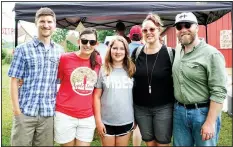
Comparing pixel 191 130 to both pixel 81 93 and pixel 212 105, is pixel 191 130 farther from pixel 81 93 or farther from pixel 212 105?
pixel 81 93

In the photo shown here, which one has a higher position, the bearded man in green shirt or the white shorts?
the bearded man in green shirt

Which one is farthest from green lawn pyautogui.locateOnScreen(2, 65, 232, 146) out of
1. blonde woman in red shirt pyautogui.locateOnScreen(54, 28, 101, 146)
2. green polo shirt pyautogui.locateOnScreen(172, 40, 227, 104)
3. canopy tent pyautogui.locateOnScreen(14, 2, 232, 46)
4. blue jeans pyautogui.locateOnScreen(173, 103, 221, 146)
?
green polo shirt pyautogui.locateOnScreen(172, 40, 227, 104)

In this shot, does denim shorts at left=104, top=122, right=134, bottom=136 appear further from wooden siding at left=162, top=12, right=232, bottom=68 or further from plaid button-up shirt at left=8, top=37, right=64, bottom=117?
→ wooden siding at left=162, top=12, right=232, bottom=68

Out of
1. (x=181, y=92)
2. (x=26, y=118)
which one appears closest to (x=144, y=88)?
(x=181, y=92)

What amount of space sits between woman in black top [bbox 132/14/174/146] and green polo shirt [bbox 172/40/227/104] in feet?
0.56

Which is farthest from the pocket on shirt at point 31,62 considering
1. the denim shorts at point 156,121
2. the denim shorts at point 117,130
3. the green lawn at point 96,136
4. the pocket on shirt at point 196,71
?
the pocket on shirt at point 196,71

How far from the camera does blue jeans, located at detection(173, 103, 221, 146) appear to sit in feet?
8.54

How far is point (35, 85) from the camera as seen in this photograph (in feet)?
8.86

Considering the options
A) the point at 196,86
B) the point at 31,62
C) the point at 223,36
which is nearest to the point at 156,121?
the point at 196,86

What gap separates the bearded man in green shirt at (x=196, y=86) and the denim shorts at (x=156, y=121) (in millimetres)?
141

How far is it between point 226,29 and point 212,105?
7.68 metres

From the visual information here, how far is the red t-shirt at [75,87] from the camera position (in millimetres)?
2812

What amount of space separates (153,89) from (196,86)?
0.45 meters

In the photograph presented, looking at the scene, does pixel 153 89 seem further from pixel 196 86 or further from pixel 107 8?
pixel 107 8
